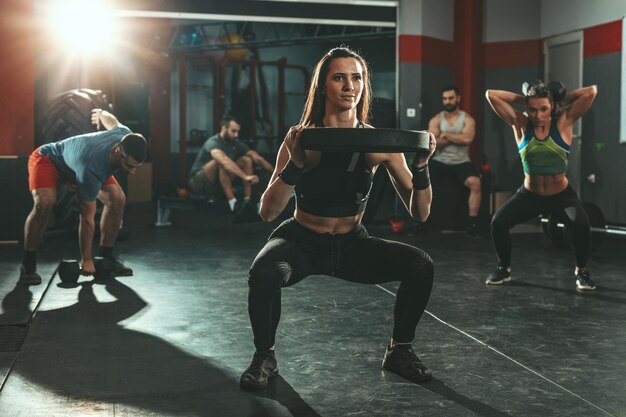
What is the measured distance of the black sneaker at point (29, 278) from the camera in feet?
15.2

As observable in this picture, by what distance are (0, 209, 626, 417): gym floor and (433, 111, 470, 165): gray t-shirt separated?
2.18m

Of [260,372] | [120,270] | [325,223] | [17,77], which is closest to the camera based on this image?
[260,372]

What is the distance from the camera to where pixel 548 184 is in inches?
182

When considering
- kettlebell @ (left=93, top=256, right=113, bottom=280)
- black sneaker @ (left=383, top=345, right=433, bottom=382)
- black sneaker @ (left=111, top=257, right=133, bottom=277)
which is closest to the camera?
black sneaker @ (left=383, top=345, right=433, bottom=382)

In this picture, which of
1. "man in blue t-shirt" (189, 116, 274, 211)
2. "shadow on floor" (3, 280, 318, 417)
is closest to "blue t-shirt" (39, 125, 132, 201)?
"shadow on floor" (3, 280, 318, 417)

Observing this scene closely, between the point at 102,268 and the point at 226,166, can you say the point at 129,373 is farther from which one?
the point at 226,166

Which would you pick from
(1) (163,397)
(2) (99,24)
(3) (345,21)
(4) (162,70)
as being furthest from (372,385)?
(4) (162,70)

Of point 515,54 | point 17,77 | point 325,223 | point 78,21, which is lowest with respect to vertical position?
point 325,223

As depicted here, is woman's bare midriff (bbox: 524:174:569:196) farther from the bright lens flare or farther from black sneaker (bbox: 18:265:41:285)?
the bright lens flare

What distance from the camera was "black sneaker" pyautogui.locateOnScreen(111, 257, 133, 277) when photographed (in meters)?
5.01

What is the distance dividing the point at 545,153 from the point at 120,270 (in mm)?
2734

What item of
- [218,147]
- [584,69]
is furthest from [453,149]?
[218,147]

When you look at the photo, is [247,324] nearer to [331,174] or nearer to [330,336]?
[330,336]

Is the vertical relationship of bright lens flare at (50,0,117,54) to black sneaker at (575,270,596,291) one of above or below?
above
